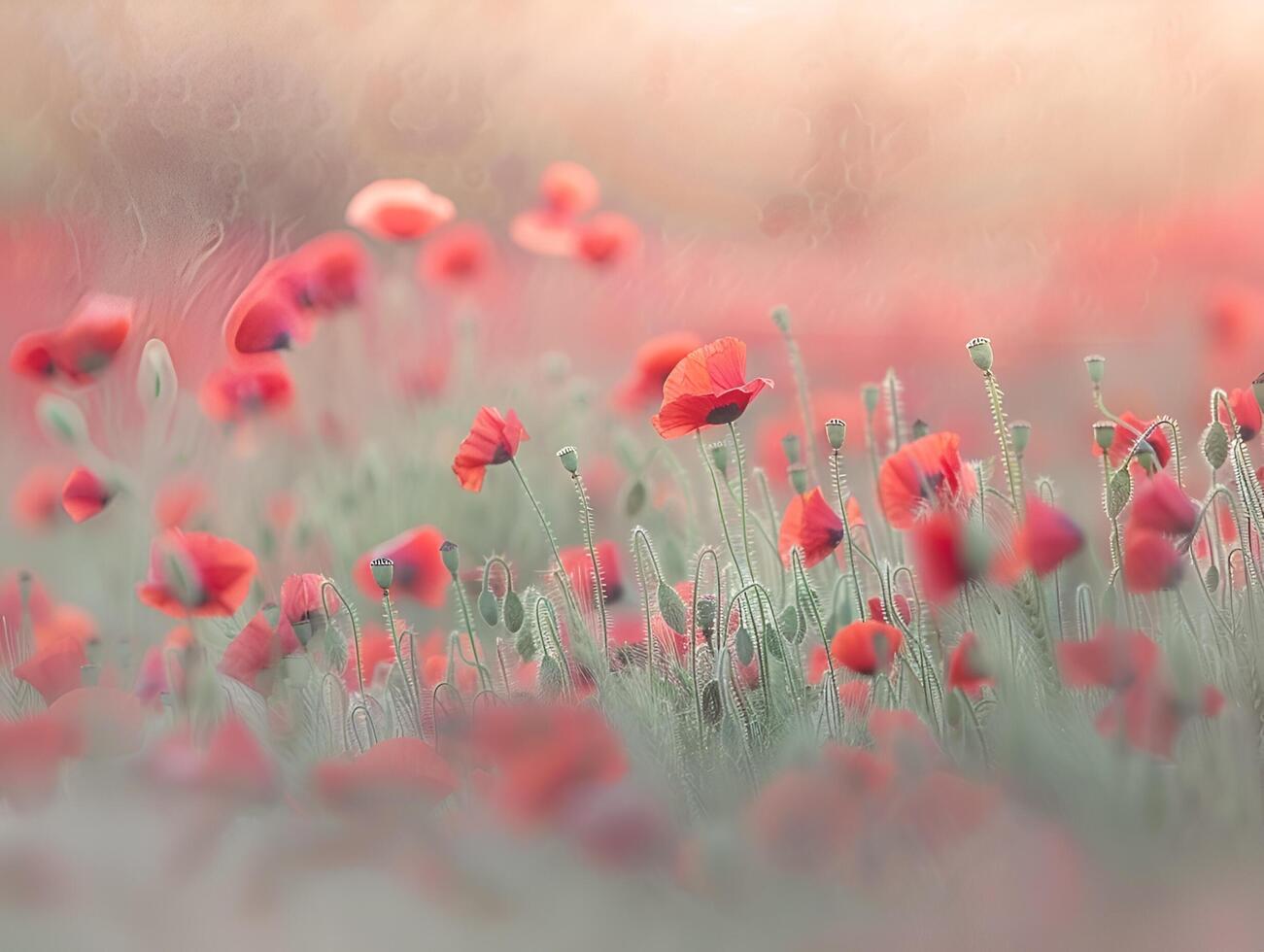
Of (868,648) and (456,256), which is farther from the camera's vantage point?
(456,256)

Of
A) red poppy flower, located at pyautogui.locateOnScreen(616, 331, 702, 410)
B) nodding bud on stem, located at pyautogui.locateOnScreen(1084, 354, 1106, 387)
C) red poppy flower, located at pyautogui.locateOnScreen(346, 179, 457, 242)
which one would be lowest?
nodding bud on stem, located at pyautogui.locateOnScreen(1084, 354, 1106, 387)

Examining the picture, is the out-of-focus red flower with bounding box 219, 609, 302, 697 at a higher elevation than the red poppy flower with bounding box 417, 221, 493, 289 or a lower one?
lower

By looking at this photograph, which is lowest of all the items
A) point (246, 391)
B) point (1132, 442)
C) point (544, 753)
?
point (544, 753)

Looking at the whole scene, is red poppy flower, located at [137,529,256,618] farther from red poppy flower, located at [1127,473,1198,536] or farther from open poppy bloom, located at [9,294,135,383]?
red poppy flower, located at [1127,473,1198,536]

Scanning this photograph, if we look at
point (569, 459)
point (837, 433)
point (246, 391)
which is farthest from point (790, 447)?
point (246, 391)

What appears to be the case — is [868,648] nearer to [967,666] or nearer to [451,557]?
[967,666]

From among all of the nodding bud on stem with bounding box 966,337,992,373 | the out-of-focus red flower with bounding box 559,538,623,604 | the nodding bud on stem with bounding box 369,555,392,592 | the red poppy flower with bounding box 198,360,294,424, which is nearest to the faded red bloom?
the red poppy flower with bounding box 198,360,294,424

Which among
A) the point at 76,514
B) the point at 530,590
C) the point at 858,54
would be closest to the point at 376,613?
the point at 530,590
